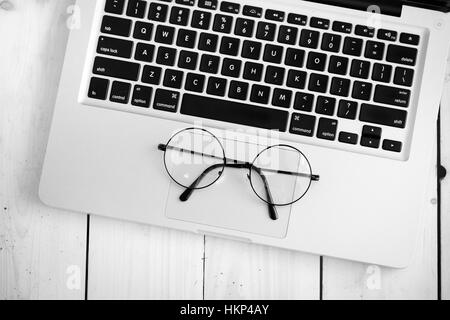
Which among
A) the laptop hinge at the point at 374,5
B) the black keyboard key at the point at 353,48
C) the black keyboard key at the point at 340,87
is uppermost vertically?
the laptop hinge at the point at 374,5

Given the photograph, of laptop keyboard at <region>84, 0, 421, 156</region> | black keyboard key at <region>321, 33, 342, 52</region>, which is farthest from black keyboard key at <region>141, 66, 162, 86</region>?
black keyboard key at <region>321, 33, 342, 52</region>

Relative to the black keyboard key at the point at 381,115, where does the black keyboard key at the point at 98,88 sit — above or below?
below

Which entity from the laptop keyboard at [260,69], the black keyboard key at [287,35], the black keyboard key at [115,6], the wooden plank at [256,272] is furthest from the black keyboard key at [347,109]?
the black keyboard key at [115,6]

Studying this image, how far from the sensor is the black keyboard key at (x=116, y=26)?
611mm

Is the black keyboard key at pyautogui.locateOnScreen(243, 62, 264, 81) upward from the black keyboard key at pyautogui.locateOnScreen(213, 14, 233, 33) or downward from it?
downward

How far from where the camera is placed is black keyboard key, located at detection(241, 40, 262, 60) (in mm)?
607

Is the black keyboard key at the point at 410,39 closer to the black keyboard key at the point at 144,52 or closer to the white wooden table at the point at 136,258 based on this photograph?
the white wooden table at the point at 136,258

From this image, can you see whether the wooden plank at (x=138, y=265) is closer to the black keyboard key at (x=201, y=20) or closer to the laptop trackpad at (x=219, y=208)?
the laptop trackpad at (x=219, y=208)

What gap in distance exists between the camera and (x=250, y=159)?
24.5 inches

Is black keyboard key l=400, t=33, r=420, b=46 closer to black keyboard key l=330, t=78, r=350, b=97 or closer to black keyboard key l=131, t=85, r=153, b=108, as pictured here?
black keyboard key l=330, t=78, r=350, b=97

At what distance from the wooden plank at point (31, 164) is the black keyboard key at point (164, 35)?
0.55 feet

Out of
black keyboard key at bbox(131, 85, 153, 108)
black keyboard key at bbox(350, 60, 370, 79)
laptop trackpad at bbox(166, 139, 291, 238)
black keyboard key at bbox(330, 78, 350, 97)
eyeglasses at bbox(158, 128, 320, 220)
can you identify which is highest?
black keyboard key at bbox(350, 60, 370, 79)

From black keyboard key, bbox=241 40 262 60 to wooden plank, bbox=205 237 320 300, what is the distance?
0.84 ft

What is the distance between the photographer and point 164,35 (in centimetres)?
61
